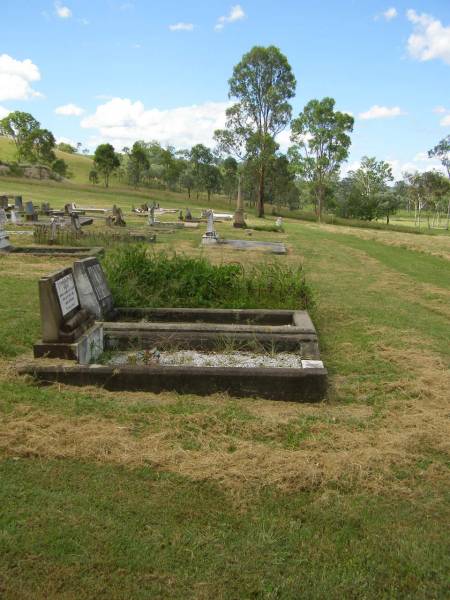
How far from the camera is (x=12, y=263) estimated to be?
1115 centimetres

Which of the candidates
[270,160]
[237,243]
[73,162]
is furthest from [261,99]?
[73,162]

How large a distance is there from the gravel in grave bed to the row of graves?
0.01 metres

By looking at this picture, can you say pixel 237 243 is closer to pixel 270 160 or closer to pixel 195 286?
pixel 195 286

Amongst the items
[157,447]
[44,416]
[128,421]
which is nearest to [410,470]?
[157,447]

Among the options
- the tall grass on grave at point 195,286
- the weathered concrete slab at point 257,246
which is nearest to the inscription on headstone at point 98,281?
the tall grass on grave at point 195,286

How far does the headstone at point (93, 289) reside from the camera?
5789 mm

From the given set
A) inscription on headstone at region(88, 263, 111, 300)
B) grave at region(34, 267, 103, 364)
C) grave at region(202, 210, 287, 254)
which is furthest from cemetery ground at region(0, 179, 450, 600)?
grave at region(202, 210, 287, 254)

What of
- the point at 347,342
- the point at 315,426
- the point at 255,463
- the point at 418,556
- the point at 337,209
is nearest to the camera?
the point at 418,556

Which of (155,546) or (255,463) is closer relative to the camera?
(155,546)

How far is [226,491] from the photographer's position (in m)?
3.03

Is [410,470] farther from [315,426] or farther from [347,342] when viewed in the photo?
[347,342]

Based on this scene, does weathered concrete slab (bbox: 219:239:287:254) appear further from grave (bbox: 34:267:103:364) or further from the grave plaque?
grave (bbox: 34:267:103:364)

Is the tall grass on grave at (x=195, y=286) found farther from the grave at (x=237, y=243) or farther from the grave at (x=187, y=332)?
the grave at (x=237, y=243)

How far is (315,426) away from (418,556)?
1.41 meters
